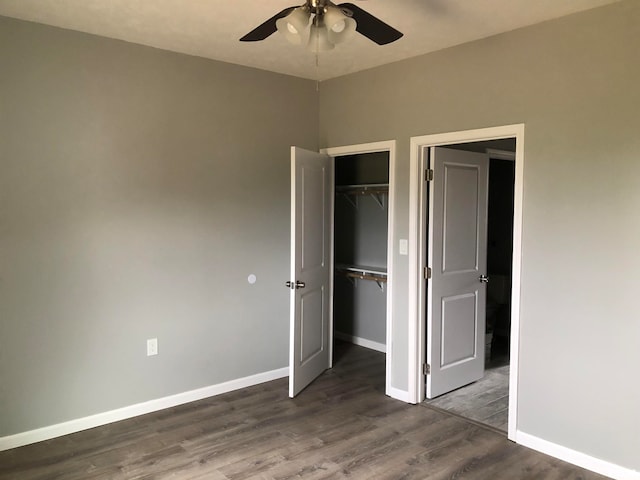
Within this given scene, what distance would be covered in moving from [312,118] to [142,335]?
2.32m

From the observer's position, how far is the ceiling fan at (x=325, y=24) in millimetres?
1981

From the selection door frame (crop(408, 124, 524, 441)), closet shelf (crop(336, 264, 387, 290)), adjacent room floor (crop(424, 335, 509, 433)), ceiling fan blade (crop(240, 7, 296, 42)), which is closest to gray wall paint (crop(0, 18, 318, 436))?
closet shelf (crop(336, 264, 387, 290))

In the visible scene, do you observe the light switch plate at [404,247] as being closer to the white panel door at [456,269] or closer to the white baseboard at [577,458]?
the white panel door at [456,269]

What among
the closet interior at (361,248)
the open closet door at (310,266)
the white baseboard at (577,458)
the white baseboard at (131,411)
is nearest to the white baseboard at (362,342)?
the closet interior at (361,248)

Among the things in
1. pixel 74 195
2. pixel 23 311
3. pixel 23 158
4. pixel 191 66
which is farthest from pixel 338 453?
pixel 191 66

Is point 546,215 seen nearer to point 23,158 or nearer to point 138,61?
point 138,61

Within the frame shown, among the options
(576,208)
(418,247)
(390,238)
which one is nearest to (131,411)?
(390,238)

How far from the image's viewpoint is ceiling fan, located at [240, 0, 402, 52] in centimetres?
198

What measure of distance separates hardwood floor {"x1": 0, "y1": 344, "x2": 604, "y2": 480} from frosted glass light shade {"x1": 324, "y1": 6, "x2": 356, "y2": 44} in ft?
7.50

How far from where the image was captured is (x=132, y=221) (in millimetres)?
3451

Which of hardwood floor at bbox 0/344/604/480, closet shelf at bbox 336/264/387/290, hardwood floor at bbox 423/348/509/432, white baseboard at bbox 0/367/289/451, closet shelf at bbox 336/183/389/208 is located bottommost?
hardwood floor at bbox 0/344/604/480

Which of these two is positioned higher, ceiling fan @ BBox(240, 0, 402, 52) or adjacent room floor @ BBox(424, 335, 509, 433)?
ceiling fan @ BBox(240, 0, 402, 52)

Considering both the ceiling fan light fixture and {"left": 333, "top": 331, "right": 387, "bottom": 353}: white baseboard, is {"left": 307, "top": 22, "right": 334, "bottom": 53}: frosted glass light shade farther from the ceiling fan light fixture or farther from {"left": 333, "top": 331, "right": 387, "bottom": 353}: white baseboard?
{"left": 333, "top": 331, "right": 387, "bottom": 353}: white baseboard

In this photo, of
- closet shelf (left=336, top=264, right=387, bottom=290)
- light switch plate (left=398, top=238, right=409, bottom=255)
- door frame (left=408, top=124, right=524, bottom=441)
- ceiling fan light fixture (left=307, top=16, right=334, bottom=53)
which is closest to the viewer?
ceiling fan light fixture (left=307, top=16, right=334, bottom=53)
